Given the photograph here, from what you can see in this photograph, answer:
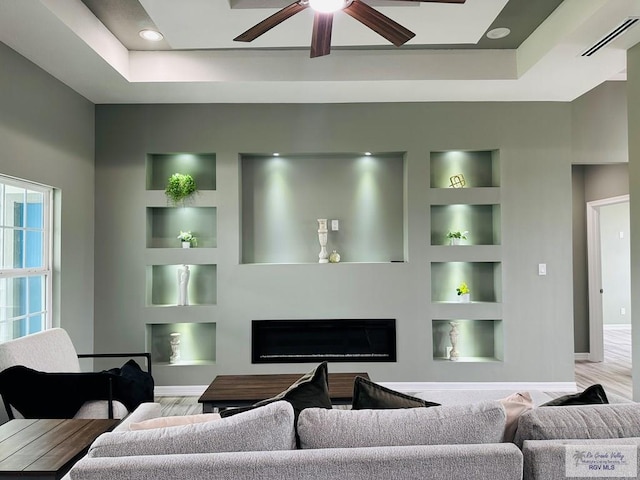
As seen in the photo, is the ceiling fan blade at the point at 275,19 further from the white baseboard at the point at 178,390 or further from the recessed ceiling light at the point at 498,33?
the white baseboard at the point at 178,390

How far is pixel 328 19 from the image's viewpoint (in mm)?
2422

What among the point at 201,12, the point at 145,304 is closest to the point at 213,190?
the point at 145,304

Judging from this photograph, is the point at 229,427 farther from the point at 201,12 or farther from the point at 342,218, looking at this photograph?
the point at 342,218

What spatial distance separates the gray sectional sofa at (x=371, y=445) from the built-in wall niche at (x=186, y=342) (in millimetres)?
3291

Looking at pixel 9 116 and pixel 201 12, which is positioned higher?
pixel 201 12

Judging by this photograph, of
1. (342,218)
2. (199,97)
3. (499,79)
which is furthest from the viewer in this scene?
(342,218)

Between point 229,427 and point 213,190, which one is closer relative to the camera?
point 229,427

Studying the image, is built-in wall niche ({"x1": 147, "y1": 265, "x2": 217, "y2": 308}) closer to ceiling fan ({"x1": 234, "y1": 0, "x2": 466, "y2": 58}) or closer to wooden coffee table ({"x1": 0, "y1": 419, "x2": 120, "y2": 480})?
wooden coffee table ({"x1": 0, "y1": 419, "x2": 120, "y2": 480})

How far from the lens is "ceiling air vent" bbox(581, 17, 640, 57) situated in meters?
3.03

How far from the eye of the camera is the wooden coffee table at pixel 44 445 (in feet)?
5.69

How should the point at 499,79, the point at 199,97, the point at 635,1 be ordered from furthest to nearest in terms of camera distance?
the point at 199,97, the point at 499,79, the point at 635,1

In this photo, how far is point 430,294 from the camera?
4.68 m

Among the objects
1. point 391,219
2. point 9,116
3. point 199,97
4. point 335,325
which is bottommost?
point 335,325

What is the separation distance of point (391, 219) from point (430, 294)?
85cm
